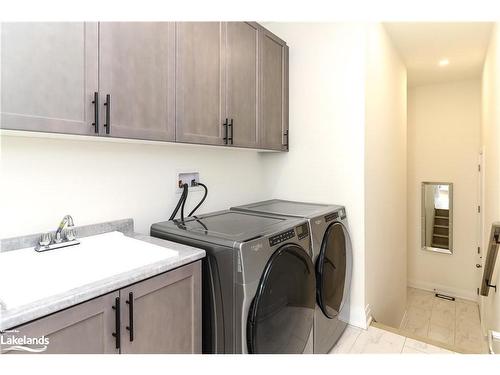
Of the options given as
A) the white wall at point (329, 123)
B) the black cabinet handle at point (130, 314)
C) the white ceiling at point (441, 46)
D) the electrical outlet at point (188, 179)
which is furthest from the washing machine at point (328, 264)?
the white ceiling at point (441, 46)

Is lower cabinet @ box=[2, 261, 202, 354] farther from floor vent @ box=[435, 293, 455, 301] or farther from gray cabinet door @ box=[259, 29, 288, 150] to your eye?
floor vent @ box=[435, 293, 455, 301]

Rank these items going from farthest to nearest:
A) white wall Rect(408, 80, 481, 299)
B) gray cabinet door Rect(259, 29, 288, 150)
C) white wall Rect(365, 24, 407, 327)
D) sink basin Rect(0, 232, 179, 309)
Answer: white wall Rect(408, 80, 481, 299)
white wall Rect(365, 24, 407, 327)
gray cabinet door Rect(259, 29, 288, 150)
sink basin Rect(0, 232, 179, 309)

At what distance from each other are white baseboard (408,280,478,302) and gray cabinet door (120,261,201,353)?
425 cm

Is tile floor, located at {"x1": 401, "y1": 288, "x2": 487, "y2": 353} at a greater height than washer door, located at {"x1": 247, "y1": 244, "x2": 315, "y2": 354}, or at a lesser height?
lesser

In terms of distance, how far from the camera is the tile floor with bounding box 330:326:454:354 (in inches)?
72.1

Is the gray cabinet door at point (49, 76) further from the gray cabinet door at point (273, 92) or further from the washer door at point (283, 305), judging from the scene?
the gray cabinet door at point (273, 92)

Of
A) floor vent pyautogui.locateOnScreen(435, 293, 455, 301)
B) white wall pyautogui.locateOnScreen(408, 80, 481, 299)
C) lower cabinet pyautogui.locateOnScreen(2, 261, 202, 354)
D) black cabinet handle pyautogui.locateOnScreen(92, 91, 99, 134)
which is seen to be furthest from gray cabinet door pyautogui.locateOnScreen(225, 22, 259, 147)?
floor vent pyautogui.locateOnScreen(435, 293, 455, 301)

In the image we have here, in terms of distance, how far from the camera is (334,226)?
188cm

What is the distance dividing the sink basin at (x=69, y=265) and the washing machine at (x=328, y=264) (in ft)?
3.02

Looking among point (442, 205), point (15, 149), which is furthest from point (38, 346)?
point (442, 205)

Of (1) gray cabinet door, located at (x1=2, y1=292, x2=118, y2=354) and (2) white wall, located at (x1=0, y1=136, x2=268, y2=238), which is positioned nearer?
(1) gray cabinet door, located at (x1=2, y1=292, x2=118, y2=354)

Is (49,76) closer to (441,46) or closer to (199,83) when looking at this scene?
(199,83)

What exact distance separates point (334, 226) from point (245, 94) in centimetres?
107

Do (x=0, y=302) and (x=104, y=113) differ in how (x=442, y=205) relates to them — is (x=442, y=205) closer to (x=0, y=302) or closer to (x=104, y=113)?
(x=104, y=113)
